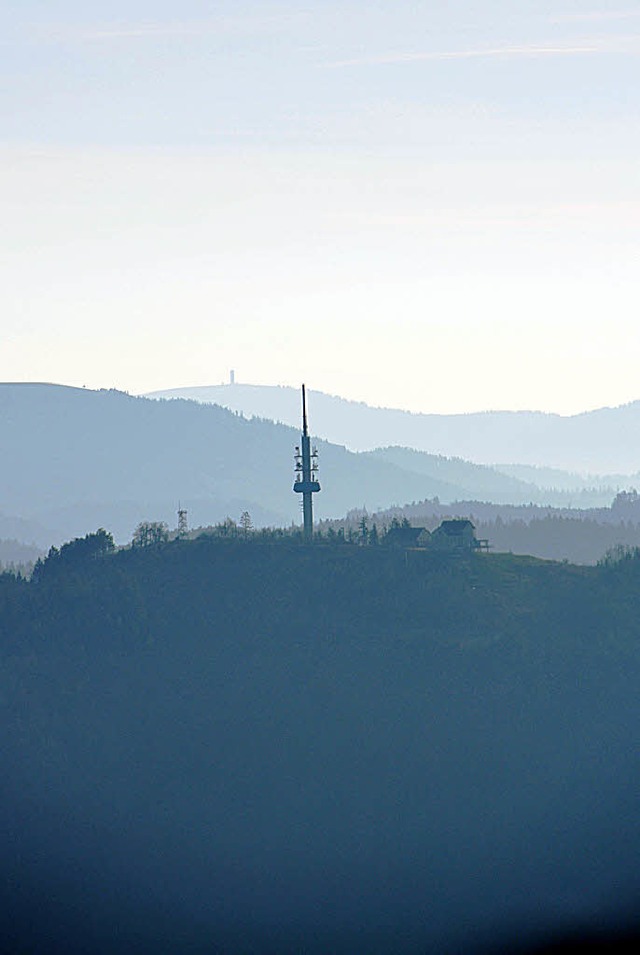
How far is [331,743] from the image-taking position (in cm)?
17488

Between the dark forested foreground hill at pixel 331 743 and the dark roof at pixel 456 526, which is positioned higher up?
the dark roof at pixel 456 526

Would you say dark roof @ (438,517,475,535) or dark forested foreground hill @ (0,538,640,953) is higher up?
dark roof @ (438,517,475,535)

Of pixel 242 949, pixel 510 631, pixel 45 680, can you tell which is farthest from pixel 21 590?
pixel 510 631

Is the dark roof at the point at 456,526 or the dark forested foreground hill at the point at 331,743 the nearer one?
the dark roof at the point at 456,526

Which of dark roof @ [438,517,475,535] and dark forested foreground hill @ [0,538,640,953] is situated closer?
dark roof @ [438,517,475,535]

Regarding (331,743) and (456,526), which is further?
(331,743)

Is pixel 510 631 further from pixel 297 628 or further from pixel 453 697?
pixel 297 628

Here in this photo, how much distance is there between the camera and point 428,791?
17525 centimetres

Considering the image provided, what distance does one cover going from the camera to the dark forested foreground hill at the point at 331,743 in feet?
557

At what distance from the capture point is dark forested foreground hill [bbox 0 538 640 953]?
169625 millimetres

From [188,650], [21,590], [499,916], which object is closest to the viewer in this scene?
[499,916]

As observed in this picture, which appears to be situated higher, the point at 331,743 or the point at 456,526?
the point at 456,526

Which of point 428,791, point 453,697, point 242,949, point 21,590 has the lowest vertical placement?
point 242,949

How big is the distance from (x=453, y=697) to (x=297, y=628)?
68.3 feet
